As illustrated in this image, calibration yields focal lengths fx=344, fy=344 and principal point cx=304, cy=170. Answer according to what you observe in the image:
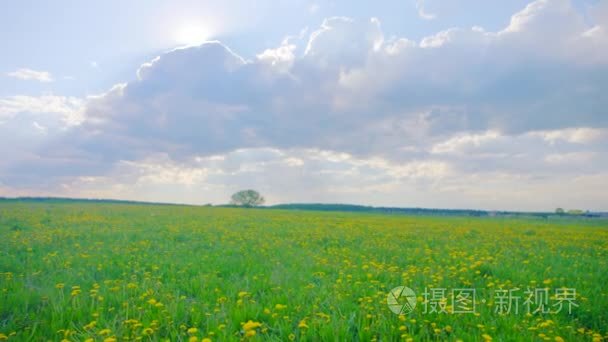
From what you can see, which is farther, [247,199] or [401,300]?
[247,199]

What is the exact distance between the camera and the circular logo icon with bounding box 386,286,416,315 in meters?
4.73

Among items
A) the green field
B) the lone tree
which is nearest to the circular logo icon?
the green field

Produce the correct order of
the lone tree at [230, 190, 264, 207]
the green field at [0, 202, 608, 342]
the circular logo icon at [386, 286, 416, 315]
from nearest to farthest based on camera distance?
the green field at [0, 202, 608, 342]
the circular logo icon at [386, 286, 416, 315]
the lone tree at [230, 190, 264, 207]

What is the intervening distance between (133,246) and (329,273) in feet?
20.8

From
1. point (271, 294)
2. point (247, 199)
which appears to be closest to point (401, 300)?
point (271, 294)

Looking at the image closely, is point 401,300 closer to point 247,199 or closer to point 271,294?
point 271,294

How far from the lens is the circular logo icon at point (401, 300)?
4.73m

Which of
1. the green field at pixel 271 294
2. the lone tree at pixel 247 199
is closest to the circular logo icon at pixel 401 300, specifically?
the green field at pixel 271 294

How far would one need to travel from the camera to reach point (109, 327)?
13.4 feet

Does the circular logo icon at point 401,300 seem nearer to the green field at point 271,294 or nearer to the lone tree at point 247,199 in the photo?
the green field at point 271,294

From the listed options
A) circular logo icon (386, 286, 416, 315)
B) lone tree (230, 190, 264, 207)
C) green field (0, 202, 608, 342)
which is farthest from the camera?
lone tree (230, 190, 264, 207)

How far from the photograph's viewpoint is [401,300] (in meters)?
5.07

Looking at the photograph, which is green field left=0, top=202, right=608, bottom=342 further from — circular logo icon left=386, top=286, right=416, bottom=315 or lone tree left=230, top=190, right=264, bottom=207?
lone tree left=230, top=190, right=264, bottom=207

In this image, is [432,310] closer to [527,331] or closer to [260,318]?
[527,331]
